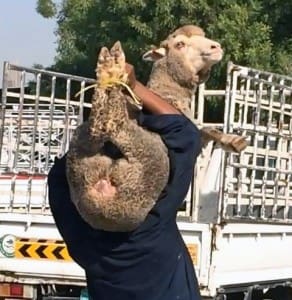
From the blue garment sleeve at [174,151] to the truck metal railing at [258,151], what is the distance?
7.78 ft

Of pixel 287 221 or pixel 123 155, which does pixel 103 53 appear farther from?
pixel 287 221

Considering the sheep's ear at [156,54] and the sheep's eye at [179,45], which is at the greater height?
the sheep's eye at [179,45]

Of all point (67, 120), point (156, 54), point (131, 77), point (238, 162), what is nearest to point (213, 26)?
point (67, 120)

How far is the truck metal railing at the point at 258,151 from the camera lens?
6.07 m

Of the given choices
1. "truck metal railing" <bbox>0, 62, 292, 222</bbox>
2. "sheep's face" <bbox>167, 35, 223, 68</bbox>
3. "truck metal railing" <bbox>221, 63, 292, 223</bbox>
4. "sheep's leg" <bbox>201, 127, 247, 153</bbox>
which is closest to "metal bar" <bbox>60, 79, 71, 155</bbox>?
"truck metal railing" <bbox>0, 62, 292, 222</bbox>

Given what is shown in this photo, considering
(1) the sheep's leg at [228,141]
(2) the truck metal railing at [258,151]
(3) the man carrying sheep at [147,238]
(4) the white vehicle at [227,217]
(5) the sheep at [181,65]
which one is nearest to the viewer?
(3) the man carrying sheep at [147,238]

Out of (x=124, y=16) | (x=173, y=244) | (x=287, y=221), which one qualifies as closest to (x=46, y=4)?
(x=124, y=16)

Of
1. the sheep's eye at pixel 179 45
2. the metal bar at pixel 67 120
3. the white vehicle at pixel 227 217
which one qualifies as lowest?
the white vehicle at pixel 227 217

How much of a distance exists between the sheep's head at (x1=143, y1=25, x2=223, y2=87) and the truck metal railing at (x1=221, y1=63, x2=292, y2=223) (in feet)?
6.29

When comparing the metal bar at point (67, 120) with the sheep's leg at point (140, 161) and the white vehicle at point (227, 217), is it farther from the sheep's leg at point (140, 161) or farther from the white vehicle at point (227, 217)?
the sheep's leg at point (140, 161)

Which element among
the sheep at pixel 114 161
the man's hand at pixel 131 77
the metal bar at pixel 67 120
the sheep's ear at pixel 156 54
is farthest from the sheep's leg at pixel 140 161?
the metal bar at pixel 67 120

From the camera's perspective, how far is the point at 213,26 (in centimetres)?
1563

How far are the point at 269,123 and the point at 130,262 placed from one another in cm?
322

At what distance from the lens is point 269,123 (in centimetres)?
656
